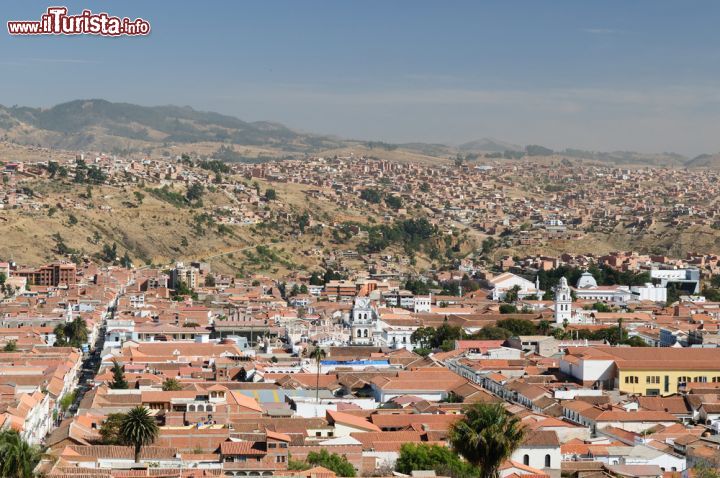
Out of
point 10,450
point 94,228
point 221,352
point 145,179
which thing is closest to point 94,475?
point 10,450

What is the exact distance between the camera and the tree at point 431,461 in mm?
26572

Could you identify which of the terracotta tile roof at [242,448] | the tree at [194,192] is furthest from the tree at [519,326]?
the tree at [194,192]

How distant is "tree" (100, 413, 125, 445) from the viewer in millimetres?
28875

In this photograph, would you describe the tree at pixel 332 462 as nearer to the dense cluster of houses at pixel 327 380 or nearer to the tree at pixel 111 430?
the dense cluster of houses at pixel 327 380

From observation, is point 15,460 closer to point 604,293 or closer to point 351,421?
point 351,421

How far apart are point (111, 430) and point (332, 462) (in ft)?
18.2

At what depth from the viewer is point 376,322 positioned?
189 feet

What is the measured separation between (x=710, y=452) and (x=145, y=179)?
77356 millimetres

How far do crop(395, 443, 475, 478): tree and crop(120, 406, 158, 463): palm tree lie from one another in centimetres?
548

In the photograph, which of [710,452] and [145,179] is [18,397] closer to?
[710,452]

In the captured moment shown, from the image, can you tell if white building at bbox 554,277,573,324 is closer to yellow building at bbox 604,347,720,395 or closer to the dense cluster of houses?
the dense cluster of houses

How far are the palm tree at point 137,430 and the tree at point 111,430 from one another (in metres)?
1.11

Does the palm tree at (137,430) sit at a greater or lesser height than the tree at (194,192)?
lesser

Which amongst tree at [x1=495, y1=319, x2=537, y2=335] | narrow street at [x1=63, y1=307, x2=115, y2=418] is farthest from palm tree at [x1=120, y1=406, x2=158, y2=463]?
tree at [x1=495, y1=319, x2=537, y2=335]
